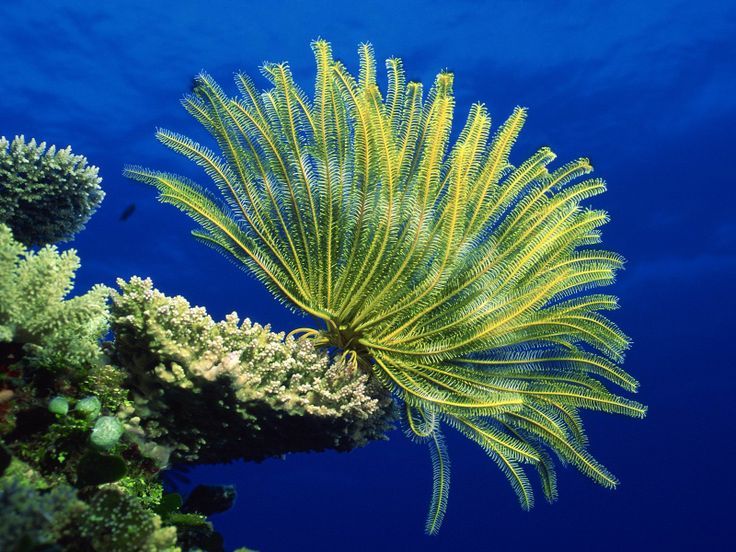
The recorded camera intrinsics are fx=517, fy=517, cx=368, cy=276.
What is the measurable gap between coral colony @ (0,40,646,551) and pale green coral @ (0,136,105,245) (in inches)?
0.8

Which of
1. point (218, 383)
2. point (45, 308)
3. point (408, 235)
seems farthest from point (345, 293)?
point (45, 308)

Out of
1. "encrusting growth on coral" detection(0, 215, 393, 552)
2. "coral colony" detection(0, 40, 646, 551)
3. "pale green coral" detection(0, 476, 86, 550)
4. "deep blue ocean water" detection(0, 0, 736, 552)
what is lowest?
"pale green coral" detection(0, 476, 86, 550)

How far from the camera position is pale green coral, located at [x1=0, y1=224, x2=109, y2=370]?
3.12 meters

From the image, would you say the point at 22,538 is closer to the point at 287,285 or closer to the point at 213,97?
the point at 287,285

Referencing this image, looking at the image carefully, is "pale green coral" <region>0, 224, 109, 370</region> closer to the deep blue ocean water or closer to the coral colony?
the coral colony

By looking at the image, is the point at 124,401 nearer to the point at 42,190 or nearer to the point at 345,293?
the point at 345,293

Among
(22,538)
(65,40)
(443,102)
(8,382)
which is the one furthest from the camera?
(65,40)

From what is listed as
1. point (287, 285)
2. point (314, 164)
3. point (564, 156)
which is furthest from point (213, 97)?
point (564, 156)

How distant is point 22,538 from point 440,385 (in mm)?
3175

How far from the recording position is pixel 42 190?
16.7ft

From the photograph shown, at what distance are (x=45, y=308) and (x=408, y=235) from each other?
8.84ft

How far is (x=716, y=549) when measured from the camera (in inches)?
3145

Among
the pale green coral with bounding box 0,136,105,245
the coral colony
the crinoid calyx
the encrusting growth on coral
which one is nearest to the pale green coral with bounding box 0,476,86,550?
the encrusting growth on coral

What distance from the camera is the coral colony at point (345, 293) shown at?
360 cm
